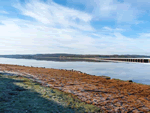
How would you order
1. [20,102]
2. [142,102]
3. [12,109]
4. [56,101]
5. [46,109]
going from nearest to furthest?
1. [12,109]
2. [46,109]
3. [20,102]
4. [56,101]
5. [142,102]

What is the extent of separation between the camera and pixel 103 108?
779 cm

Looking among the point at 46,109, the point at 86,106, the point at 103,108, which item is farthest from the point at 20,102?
the point at 103,108

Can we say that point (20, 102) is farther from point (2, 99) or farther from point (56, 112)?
point (56, 112)

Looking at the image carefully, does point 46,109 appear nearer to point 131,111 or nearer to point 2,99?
point 2,99

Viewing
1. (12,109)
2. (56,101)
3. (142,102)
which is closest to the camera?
(12,109)

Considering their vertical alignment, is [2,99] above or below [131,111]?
above

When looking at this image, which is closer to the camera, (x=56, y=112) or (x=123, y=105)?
(x=56, y=112)

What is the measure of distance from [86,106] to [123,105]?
2.48m

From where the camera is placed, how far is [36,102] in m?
7.67

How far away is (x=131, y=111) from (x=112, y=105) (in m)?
1.15

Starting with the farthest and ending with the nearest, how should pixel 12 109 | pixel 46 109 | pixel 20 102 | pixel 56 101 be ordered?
1. pixel 56 101
2. pixel 20 102
3. pixel 46 109
4. pixel 12 109

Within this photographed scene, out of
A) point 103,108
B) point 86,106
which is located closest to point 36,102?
point 86,106

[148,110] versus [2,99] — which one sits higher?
[2,99]

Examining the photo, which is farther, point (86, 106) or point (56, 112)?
point (86, 106)
